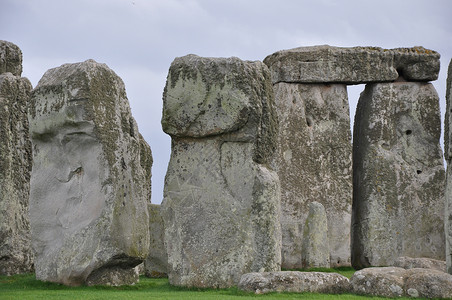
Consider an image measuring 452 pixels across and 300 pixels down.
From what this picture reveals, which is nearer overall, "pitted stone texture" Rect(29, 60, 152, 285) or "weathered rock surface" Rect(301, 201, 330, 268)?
"pitted stone texture" Rect(29, 60, 152, 285)

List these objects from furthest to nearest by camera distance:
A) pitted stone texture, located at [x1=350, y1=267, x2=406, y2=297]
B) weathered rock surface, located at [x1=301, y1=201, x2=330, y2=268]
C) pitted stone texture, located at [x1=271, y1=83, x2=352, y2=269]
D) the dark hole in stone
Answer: the dark hole in stone, pitted stone texture, located at [x1=271, y1=83, x2=352, y2=269], weathered rock surface, located at [x1=301, y1=201, x2=330, y2=268], pitted stone texture, located at [x1=350, y1=267, x2=406, y2=297]

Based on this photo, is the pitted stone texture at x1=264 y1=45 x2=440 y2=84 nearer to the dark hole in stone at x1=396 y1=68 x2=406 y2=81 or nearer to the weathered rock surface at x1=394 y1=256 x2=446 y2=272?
the dark hole in stone at x1=396 y1=68 x2=406 y2=81

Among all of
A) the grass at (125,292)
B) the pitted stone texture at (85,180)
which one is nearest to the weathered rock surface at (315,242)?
the grass at (125,292)

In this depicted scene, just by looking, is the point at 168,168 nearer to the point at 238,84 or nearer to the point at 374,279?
the point at 238,84

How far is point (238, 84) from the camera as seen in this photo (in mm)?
12867

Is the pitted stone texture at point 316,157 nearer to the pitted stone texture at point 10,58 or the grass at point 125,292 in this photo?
the pitted stone texture at point 10,58

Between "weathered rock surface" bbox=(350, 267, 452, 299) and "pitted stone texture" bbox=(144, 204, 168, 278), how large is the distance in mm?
5418

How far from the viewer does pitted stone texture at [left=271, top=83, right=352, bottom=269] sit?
70.2 ft

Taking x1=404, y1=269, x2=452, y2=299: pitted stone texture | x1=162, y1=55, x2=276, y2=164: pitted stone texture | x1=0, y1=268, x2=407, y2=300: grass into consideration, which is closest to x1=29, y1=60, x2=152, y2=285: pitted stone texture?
x1=0, y1=268, x2=407, y2=300: grass

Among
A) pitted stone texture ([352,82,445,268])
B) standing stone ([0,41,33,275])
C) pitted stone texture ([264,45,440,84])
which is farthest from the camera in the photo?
pitted stone texture ([264,45,440,84])

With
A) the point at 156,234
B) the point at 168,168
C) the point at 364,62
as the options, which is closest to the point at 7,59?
the point at 156,234

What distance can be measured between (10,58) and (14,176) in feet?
8.07

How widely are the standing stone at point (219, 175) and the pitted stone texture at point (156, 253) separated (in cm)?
340

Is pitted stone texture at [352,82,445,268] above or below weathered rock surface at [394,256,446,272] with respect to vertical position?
above
